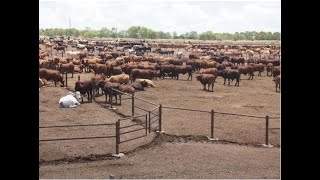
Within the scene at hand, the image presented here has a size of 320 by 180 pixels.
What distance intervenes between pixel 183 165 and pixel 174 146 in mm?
1948

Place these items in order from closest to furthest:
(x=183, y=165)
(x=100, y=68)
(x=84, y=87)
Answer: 1. (x=183, y=165)
2. (x=84, y=87)
3. (x=100, y=68)

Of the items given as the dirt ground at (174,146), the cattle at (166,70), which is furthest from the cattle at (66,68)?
the dirt ground at (174,146)

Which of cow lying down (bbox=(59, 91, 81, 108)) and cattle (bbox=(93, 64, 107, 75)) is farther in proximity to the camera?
cattle (bbox=(93, 64, 107, 75))

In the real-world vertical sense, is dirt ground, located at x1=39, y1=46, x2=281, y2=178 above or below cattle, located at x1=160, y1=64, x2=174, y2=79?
below

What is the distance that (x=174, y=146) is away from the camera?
12133mm

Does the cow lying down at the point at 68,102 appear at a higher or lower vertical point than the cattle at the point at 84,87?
lower

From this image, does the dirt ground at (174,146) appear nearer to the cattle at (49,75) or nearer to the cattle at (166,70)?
the cattle at (49,75)

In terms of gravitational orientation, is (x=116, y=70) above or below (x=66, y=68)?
below

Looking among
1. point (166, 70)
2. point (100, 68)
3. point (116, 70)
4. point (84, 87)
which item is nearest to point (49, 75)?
point (84, 87)

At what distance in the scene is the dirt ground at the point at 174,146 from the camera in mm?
9688

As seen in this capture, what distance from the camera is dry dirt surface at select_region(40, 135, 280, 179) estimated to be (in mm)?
9383

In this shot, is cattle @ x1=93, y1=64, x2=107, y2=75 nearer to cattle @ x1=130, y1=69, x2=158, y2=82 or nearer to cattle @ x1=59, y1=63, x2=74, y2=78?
cattle @ x1=59, y1=63, x2=74, y2=78

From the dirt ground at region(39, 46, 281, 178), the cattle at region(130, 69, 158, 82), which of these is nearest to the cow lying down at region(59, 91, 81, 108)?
the dirt ground at region(39, 46, 281, 178)

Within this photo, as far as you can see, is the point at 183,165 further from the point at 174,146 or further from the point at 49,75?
the point at 49,75
